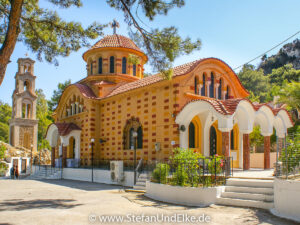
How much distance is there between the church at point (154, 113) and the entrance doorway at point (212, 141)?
0.06 m

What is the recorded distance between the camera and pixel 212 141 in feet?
56.5

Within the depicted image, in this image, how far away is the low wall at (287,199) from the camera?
7.77m

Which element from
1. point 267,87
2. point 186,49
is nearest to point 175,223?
point 186,49

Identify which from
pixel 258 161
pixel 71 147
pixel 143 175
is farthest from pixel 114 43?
pixel 258 161

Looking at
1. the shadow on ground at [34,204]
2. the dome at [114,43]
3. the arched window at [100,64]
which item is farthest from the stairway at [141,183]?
the dome at [114,43]

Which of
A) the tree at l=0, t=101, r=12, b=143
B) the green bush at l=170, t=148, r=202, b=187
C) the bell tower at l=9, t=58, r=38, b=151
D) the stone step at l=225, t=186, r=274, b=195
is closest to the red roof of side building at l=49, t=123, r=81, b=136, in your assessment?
the green bush at l=170, t=148, r=202, b=187

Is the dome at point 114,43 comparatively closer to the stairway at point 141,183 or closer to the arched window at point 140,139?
the arched window at point 140,139

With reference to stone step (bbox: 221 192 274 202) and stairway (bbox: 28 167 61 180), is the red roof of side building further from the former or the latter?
stone step (bbox: 221 192 274 202)

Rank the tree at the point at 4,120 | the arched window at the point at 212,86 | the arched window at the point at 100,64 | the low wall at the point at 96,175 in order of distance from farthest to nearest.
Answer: the tree at the point at 4,120, the arched window at the point at 100,64, the arched window at the point at 212,86, the low wall at the point at 96,175

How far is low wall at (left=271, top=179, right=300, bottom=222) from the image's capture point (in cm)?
777

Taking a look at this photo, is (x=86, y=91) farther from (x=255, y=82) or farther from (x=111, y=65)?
(x=255, y=82)

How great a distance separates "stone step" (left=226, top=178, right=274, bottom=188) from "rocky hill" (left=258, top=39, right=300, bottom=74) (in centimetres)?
5410

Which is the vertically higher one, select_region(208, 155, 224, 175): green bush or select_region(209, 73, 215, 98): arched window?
select_region(209, 73, 215, 98): arched window

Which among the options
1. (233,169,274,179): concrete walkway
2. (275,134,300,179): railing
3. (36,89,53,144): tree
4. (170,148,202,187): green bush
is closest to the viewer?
(275,134,300,179): railing
